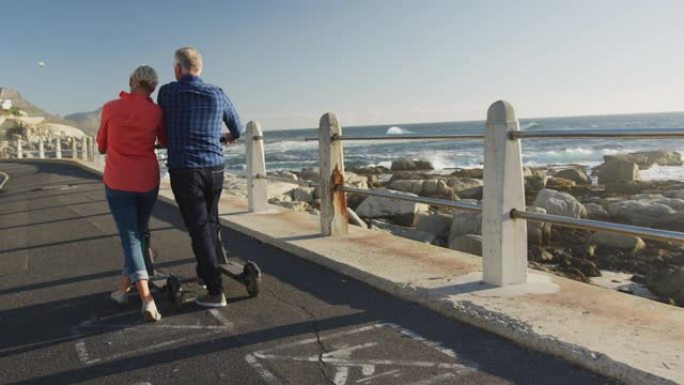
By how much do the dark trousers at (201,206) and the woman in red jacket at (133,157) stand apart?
0.70 feet

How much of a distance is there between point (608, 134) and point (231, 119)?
2.71 m

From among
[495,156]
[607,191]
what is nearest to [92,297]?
[495,156]

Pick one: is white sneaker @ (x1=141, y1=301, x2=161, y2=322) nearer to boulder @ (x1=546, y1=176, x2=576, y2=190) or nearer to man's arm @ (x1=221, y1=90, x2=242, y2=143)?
man's arm @ (x1=221, y1=90, x2=242, y2=143)

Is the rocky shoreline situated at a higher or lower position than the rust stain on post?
lower

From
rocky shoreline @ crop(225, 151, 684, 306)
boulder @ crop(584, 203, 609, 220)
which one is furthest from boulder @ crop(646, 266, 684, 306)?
boulder @ crop(584, 203, 609, 220)

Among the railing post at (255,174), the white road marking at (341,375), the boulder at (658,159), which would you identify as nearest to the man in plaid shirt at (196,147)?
the white road marking at (341,375)

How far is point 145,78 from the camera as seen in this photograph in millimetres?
4055

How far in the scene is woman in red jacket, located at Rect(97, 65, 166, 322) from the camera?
405 cm

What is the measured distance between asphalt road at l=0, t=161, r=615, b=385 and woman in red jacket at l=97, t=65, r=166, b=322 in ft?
1.36

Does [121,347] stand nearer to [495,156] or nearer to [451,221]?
[495,156]

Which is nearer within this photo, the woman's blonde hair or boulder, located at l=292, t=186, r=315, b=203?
the woman's blonde hair

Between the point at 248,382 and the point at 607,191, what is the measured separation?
2240 centimetres

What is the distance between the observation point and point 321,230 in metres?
6.71

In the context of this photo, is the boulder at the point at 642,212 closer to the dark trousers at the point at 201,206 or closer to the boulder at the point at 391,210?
the boulder at the point at 391,210
